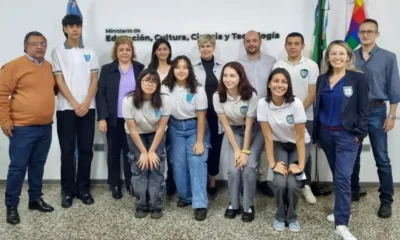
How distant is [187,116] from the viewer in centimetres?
312

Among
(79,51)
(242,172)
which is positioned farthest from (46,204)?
(242,172)

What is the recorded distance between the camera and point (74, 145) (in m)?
3.33

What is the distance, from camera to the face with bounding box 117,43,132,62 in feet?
11.1

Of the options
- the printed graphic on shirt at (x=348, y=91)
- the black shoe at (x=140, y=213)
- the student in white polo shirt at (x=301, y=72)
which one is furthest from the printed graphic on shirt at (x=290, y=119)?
the black shoe at (x=140, y=213)

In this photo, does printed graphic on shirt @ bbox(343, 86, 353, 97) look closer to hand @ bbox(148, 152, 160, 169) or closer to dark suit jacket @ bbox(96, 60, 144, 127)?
hand @ bbox(148, 152, 160, 169)

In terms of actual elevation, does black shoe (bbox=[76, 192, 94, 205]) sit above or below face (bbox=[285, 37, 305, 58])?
below

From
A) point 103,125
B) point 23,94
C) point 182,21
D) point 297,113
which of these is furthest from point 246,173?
point 23,94

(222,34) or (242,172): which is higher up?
(222,34)

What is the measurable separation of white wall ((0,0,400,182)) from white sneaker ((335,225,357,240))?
1.26 m

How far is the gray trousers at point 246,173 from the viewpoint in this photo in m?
2.96

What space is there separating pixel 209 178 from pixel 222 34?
1461 millimetres

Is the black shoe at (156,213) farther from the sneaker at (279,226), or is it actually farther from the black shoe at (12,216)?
the black shoe at (12,216)

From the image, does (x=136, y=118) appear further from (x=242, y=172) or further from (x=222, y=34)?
(x=222, y=34)

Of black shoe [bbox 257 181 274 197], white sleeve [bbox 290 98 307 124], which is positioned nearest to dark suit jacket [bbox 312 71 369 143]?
white sleeve [bbox 290 98 307 124]
